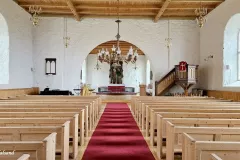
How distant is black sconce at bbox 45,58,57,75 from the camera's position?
16.9 metres

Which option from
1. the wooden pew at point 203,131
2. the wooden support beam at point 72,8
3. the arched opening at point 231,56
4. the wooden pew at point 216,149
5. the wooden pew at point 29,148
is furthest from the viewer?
the arched opening at point 231,56

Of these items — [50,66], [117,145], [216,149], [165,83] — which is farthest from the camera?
[50,66]

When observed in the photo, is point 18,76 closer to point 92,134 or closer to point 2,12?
point 2,12

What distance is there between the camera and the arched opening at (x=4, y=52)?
42.0ft

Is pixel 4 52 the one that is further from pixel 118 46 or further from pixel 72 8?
pixel 118 46

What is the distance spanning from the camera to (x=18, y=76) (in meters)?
14.5

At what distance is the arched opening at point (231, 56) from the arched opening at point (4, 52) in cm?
983

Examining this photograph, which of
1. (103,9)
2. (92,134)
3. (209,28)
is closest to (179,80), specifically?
(209,28)

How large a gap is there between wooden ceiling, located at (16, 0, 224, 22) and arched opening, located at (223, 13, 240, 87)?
5.25 ft

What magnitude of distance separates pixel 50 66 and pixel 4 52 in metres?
4.16

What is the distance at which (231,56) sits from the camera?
44.2 feet

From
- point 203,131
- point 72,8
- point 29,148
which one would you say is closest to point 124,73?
point 72,8

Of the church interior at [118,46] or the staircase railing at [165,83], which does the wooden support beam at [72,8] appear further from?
the staircase railing at [165,83]

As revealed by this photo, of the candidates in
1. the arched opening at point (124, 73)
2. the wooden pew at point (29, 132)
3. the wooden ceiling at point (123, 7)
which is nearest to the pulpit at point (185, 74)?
the wooden ceiling at point (123, 7)
